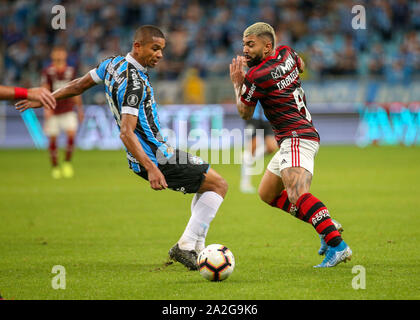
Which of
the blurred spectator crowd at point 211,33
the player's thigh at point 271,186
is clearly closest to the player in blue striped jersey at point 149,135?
the player's thigh at point 271,186

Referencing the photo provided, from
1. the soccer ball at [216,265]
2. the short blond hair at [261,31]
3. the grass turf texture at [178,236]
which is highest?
the short blond hair at [261,31]

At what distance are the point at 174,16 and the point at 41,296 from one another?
76.9 feet

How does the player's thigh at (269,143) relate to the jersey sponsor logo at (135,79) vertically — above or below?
below

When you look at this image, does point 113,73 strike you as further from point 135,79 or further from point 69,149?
point 69,149

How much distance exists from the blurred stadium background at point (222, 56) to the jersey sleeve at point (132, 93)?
50.1 feet

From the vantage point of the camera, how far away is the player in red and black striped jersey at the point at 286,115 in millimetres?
6172

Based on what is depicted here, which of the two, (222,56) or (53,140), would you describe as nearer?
(53,140)

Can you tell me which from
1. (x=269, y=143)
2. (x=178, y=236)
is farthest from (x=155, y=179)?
(x=269, y=143)

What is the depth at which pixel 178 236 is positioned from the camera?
844cm

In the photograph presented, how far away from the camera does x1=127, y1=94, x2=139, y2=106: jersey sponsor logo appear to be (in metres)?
6.06

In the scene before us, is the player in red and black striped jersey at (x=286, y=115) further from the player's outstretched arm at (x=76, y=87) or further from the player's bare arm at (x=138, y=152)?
the player's outstretched arm at (x=76, y=87)

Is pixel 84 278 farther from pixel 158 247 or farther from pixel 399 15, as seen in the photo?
pixel 399 15

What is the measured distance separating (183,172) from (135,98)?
911 millimetres

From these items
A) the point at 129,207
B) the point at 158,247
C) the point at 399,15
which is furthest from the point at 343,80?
the point at 158,247
